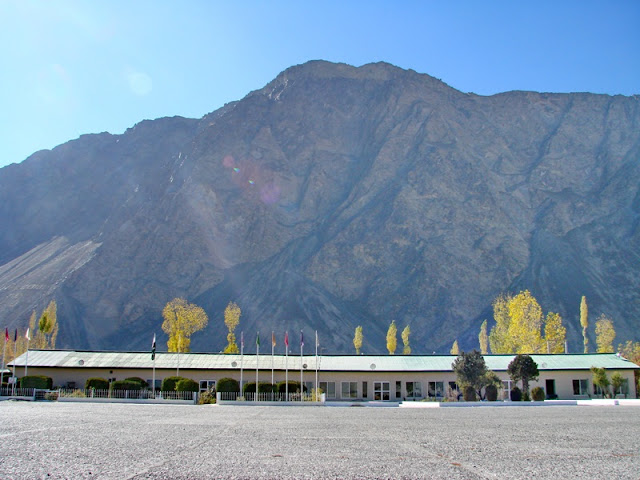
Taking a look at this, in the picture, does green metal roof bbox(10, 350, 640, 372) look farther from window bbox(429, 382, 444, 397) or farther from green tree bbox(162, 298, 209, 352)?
green tree bbox(162, 298, 209, 352)

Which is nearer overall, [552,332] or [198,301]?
[552,332]

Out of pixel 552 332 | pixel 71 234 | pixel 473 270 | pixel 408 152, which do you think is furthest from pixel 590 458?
pixel 71 234

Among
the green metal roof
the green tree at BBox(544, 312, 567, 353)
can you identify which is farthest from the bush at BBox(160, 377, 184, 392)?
the green tree at BBox(544, 312, 567, 353)

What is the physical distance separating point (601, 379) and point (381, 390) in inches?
714

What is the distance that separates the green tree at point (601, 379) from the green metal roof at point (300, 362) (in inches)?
115

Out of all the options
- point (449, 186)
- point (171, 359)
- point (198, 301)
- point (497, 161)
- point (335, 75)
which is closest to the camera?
point (171, 359)

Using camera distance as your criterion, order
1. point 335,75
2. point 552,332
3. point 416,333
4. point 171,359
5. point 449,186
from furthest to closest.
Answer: point 335,75
point 449,186
point 416,333
point 552,332
point 171,359

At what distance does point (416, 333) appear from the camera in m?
119

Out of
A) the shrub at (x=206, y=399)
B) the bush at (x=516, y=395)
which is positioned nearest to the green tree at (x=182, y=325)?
the shrub at (x=206, y=399)

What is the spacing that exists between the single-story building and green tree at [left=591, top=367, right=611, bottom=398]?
238 centimetres

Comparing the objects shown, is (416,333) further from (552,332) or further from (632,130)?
(632,130)

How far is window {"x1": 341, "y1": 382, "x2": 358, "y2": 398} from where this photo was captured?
52531 mm

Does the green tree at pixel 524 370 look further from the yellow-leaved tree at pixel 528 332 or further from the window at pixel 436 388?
the yellow-leaved tree at pixel 528 332

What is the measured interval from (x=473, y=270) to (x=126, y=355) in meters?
93.0
